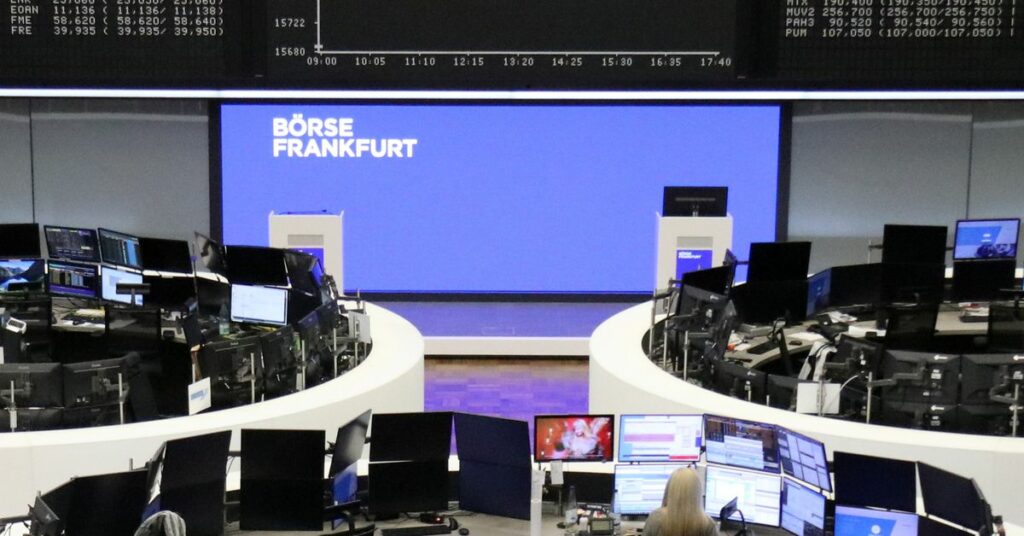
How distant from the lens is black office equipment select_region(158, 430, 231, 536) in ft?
19.6

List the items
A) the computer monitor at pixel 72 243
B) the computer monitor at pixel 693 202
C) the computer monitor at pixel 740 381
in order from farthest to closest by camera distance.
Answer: the computer monitor at pixel 693 202 < the computer monitor at pixel 72 243 < the computer monitor at pixel 740 381

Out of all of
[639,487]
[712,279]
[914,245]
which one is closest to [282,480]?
[639,487]

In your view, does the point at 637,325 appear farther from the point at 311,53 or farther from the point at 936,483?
the point at 936,483

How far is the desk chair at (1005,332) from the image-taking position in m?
9.20

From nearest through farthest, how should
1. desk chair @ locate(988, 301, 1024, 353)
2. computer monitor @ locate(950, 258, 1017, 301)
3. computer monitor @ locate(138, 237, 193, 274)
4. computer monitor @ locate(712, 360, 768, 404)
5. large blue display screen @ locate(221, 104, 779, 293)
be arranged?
computer monitor @ locate(712, 360, 768, 404), desk chair @ locate(988, 301, 1024, 353), computer monitor @ locate(138, 237, 193, 274), computer monitor @ locate(950, 258, 1017, 301), large blue display screen @ locate(221, 104, 779, 293)

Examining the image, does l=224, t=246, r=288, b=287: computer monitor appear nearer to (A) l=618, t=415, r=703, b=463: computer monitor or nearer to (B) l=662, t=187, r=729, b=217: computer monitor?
(B) l=662, t=187, r=729, b=217: computer monitor

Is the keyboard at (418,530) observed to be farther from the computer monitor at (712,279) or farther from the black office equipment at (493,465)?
the computer monitor at (712,279)

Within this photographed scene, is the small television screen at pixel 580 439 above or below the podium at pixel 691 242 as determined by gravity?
below

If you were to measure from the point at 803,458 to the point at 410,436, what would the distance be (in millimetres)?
1809

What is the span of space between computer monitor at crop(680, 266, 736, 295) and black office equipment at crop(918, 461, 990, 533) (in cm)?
348

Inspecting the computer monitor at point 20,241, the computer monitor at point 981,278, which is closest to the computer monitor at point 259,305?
the computer monitor at point 20,241

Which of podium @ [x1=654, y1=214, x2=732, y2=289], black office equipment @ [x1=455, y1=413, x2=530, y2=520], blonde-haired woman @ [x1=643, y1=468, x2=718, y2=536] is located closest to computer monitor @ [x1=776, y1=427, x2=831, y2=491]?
blonde-haired woman @ [x1=643, y1=468, x2=718, y2=536]

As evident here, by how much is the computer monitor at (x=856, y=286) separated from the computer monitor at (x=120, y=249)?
17.2 feet

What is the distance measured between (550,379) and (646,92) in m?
2.48
